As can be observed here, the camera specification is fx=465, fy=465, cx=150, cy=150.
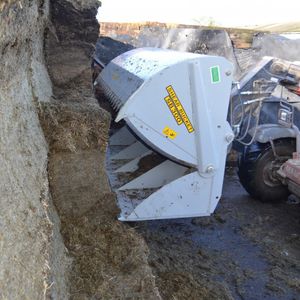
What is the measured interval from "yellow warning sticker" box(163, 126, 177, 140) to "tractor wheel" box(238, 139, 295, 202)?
1.75 meters

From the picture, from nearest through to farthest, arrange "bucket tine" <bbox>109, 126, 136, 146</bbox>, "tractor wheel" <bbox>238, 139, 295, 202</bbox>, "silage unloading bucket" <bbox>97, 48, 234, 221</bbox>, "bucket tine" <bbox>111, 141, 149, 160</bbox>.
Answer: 1. "silage unloading bucket" <bbox>97, 48, 234, 221</bbox>
2. "bucket tine" <bbox>111, 141, 149, 160</bbox>
3. "tractor wheel" <bbox>238, 139, 295, 202</bbox>
4. "bucket tine" <bbox>109, 126, 136, 146</bbox>

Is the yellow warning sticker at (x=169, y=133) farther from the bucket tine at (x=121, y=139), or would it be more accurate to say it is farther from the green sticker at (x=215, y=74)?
the bucket tine at (x=121, y=139)

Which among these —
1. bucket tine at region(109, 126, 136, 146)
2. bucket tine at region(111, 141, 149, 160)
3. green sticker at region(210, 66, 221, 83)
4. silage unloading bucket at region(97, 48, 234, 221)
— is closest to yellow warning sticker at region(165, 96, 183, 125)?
silage unloading bucket at region(97, 48, 234, 221)

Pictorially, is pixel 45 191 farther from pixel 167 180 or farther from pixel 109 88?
pixel 109 88

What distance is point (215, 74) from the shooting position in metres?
4.14

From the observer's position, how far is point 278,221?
532 cm

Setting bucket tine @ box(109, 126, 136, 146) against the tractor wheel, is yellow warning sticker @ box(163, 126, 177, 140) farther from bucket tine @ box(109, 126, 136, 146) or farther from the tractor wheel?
the tractor wheel

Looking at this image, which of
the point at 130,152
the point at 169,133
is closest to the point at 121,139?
the point at 130,152

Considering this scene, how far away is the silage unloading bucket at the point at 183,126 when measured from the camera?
13.0 feet

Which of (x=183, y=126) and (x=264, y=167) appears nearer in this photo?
(x=183, y=126)

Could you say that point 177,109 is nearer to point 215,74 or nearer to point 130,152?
point 215,74

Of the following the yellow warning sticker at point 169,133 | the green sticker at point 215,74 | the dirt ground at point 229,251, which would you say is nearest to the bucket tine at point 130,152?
the dirt ground at point 229,251

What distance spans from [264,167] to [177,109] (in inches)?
74.6

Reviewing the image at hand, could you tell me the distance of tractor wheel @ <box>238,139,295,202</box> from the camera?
5430mm
